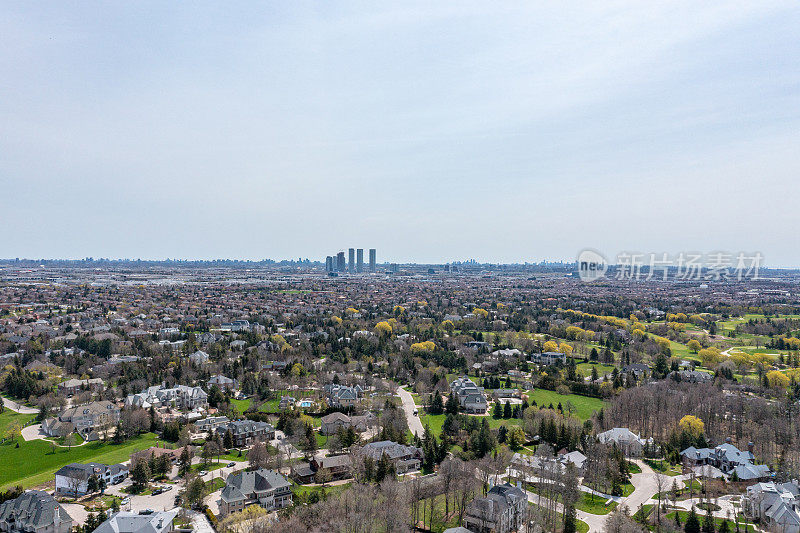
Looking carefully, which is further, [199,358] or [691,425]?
[199,358]

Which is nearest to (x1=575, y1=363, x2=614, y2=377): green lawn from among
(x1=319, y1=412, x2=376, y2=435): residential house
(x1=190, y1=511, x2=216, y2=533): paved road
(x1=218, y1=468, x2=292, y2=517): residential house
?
(x1=319, y1=412, x2=376, y2=435): residential house

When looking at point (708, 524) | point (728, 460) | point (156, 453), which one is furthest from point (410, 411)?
point (708, 524)

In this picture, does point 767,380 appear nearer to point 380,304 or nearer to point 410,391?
point 410,391

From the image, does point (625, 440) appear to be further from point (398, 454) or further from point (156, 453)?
point (156, 453)

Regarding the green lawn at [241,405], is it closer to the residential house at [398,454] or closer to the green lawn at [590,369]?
the residential house at [398,454]

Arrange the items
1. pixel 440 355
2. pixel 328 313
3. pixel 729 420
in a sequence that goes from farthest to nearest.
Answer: pixel 328 313, pixel 440 355, pixel 729 420

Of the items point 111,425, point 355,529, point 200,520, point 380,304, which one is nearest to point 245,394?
point 111,425
